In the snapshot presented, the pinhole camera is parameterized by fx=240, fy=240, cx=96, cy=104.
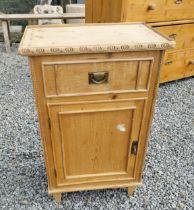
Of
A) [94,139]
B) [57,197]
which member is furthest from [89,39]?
[57,197]

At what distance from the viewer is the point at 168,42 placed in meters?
1.01

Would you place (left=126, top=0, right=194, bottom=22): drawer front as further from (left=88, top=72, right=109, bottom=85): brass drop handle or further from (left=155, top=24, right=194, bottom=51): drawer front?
(left=88, top=72, right=109, bottom=85): brass drop handle

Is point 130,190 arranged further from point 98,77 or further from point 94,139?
point 98,77

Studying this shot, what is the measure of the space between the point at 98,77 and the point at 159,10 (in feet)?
5.01

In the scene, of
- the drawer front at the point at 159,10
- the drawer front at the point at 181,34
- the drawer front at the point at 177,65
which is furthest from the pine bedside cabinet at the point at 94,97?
the drawer front at the point at 177,65

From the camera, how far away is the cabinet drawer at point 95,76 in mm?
1021

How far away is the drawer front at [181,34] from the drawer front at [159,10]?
0.30 feet

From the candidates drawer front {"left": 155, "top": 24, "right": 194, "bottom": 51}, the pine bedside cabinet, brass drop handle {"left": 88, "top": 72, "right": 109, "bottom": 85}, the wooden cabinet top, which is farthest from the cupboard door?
drawer front {"left": 155, "top": 24, "right": 194, "bottom": 51}

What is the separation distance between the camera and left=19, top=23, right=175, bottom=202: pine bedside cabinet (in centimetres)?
100

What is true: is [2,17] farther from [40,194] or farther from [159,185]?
[159,185]

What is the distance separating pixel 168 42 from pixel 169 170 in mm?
1067

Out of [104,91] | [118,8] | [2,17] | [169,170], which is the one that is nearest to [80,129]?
[104,91]

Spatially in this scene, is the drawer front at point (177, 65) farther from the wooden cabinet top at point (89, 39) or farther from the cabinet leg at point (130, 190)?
the cabinet leg at point (130, 190)

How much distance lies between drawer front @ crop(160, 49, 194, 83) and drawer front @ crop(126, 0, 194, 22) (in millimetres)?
411
